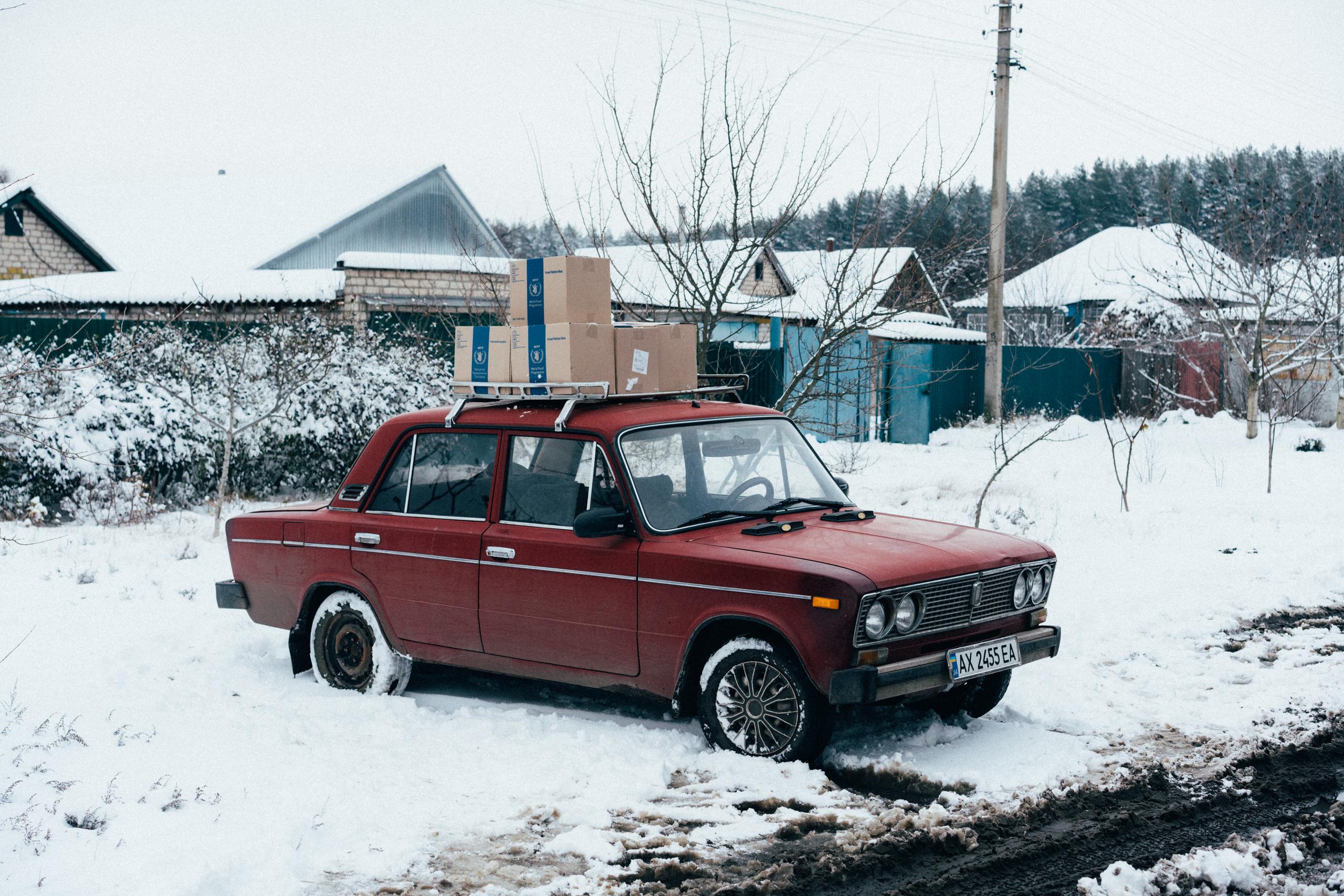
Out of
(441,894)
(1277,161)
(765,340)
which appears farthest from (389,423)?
(1277,161)

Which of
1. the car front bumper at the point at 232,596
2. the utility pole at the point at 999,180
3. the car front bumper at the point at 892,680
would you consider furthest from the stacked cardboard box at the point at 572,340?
the utility pole at the point at 999,180

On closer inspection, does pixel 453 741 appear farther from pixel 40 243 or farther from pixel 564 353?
pixel 40 243

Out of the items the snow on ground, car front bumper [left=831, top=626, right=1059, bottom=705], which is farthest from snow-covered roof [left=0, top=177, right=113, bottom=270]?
car front bumper [left=831, top=626, right=1059, bottom=705]

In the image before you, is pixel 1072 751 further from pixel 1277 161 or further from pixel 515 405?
pixel 1277 161

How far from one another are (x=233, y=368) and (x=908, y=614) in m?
10.3

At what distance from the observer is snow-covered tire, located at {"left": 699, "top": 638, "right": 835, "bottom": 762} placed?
17.2 ft

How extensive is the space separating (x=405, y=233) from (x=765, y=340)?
25130 millimetres

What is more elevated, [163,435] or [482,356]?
[482,356]

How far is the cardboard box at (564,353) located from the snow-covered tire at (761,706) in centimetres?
175

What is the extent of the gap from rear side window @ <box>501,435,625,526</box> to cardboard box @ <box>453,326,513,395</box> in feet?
1.74

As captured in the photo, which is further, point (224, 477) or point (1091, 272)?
point (1091, 272)

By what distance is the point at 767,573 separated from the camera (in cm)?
523

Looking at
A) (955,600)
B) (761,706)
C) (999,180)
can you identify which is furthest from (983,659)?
(999,180)

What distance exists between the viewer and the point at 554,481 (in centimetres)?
617
